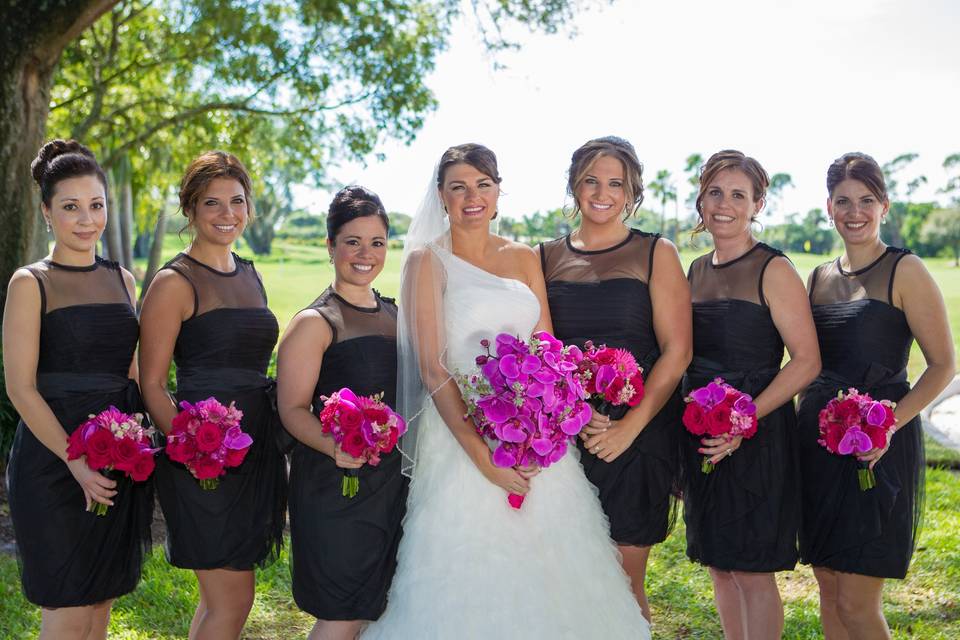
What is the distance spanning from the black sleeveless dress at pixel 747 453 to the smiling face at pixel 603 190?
2.16 ft

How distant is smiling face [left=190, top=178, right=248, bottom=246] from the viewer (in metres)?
4.25

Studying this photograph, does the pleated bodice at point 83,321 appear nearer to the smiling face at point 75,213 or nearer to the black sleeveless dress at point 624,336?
the smiling face at point 75,213

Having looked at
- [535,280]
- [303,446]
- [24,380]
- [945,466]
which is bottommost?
[945,466]

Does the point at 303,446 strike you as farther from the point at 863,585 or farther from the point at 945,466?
the point at 945,466

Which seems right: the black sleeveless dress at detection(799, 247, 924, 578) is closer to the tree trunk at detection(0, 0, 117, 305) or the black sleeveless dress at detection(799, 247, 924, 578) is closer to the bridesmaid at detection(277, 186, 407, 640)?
the bridesmaid at detection(277, 186, 407, 640)

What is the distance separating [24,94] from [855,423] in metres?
8.03

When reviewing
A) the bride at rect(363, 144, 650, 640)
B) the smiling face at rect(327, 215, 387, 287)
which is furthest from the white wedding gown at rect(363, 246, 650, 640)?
the smiling face at rect(327, 215, 387, 287)

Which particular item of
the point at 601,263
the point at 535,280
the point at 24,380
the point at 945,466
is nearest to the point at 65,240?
the point at 24,380

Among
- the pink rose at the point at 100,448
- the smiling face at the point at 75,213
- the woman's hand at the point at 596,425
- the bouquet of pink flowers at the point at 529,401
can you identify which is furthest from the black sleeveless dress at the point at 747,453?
the smiling face at the point at 75,213

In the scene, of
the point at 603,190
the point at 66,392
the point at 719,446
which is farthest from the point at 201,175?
the point at 719,446

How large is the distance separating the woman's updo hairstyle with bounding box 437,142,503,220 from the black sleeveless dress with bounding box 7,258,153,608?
5.48ft

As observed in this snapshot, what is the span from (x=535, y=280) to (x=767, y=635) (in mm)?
2082

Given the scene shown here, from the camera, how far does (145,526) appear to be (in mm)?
4309

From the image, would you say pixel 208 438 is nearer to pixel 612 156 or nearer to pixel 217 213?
pixel 217 213
